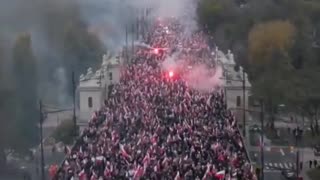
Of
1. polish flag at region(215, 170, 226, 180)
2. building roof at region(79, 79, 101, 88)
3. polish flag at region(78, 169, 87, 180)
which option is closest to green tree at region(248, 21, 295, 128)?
building roof at region(79, 79, 101, 88)

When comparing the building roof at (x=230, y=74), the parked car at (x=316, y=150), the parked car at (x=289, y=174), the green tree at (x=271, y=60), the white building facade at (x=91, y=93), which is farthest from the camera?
the green tree at (x=271, y=60)

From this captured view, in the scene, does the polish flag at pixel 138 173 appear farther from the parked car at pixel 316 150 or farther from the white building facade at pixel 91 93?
the white building facade at pixel 91 93

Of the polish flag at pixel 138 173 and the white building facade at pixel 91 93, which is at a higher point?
the white building facade at pixel 91 93

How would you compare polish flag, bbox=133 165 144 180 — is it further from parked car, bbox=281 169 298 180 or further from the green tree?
the green tree

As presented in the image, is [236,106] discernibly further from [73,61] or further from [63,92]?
[73,61]

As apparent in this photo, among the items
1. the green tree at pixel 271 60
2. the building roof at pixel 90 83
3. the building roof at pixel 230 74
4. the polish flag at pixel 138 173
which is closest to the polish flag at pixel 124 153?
the polish flag at pixel 138 173

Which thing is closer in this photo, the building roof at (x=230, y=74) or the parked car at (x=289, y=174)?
the parked car at (x=289, y=174)

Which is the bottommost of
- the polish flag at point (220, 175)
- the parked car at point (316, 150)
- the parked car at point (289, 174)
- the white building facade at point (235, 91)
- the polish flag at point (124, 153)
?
the parked car at point (289, 174)

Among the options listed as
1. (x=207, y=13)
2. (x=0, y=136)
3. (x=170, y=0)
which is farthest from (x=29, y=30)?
(x=207, y=13)
